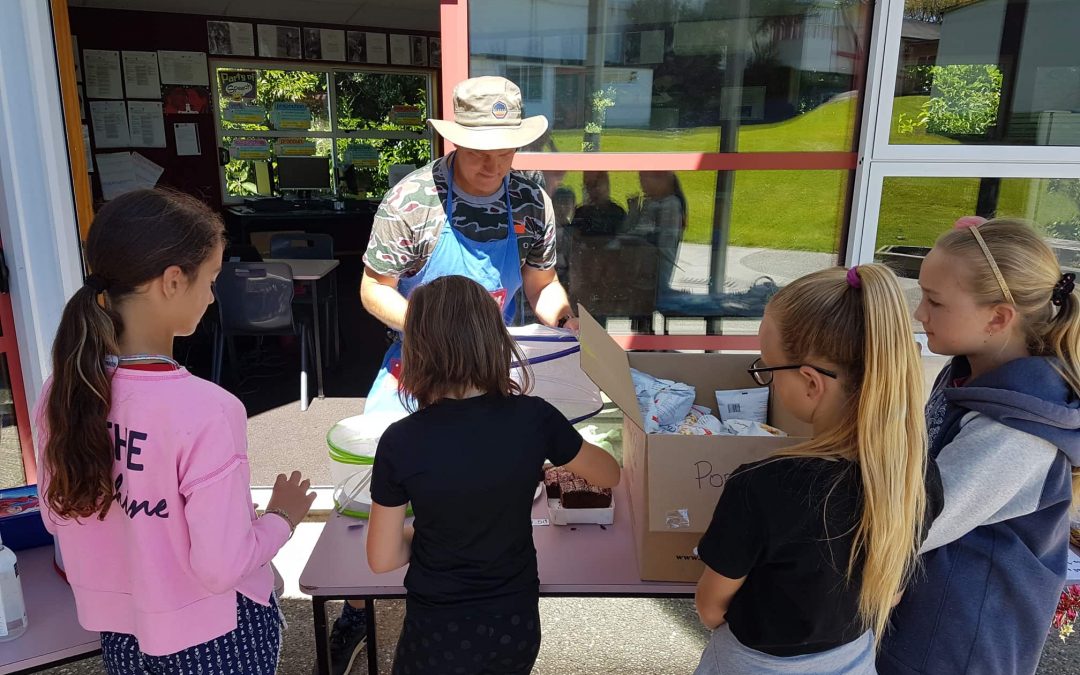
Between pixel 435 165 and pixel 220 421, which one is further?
pixel 435 165

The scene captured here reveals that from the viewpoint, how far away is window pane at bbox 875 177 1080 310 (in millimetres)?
2947

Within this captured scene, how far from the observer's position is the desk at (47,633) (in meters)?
1.30

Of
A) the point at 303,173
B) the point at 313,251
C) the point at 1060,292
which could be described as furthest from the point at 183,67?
the point at 1060,292

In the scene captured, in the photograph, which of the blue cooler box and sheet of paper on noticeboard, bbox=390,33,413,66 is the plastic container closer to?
the blue cooler box

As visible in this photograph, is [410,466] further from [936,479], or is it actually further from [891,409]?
[936,479]

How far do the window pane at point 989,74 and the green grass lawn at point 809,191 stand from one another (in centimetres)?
5

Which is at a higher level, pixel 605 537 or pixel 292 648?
pixel 605 537

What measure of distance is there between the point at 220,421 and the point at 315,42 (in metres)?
7.61

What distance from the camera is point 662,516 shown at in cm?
139

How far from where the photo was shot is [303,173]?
820 centimetres

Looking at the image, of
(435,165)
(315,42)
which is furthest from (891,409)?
(315,42)

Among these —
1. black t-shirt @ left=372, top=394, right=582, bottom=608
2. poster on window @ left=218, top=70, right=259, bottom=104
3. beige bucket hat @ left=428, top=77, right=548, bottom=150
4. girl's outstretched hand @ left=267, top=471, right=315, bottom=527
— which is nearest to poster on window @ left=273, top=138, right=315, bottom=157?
poster on window @ left=218, top=70, right=259, bottom=104

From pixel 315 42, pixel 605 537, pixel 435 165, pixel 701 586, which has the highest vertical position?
pixel 315 42

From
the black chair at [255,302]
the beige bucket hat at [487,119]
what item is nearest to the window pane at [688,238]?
the beige bucket hat at [487,119]
